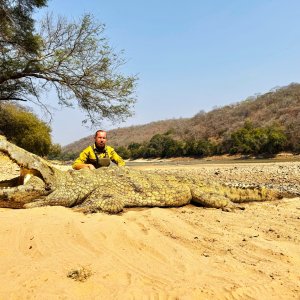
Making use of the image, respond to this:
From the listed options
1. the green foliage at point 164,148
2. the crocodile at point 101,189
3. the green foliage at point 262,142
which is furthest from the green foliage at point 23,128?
the green foliage at point 164,148

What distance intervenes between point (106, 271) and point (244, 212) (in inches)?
145

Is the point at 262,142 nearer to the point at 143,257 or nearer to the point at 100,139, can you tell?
the point at 100,139

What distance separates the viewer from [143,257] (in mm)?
3258

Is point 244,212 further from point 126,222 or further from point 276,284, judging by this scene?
point 276,284

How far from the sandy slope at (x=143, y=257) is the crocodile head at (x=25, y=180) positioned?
0.23 meters

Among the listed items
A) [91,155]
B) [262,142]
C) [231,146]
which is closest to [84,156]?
[91,155]

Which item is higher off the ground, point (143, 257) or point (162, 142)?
point (162, 142)

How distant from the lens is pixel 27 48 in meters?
17.1

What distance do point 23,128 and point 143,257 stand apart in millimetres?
20424

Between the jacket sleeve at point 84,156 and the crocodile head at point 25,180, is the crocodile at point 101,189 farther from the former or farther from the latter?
the jacket sleeve at point 84,156

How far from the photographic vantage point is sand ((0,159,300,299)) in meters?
2.56

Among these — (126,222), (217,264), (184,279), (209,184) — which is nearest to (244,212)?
(209,184)

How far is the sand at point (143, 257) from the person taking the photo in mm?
2562

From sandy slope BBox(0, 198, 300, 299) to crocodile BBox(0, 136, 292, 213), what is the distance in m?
0.32
